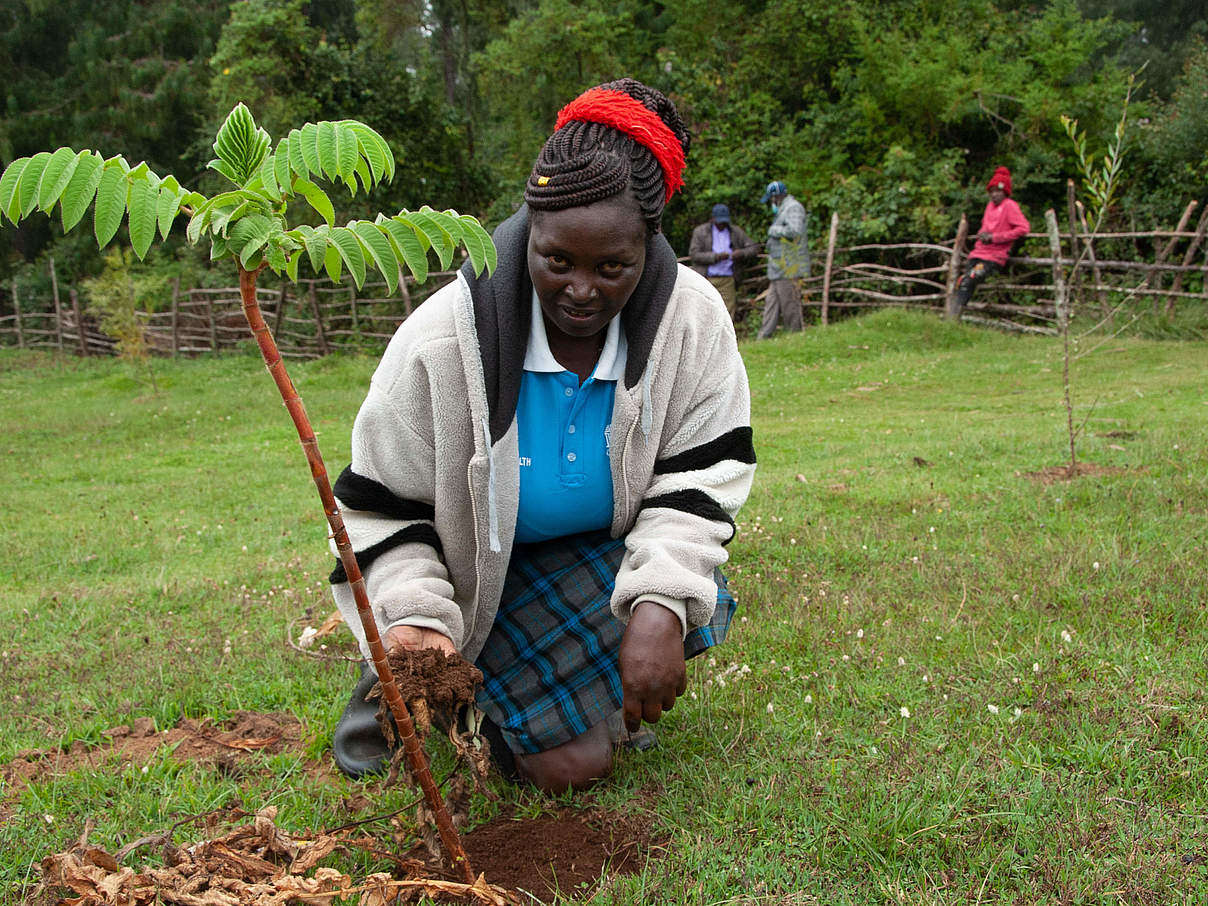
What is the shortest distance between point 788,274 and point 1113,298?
4.04 m

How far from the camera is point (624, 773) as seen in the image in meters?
2.55

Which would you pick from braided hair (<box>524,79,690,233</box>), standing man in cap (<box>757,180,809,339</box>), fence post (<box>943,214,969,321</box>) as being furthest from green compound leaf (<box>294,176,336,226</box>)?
fence post (<box>943,214,969,321</box>)

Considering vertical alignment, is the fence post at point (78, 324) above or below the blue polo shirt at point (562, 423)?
below

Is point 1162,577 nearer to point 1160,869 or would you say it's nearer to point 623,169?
point 1160,869

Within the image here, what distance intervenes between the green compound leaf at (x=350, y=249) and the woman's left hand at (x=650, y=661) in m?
1.09

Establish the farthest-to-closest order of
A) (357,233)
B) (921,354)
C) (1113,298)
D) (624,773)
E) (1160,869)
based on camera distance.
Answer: (1113,298), (921,354), (624,773), (1160,869), (357,233)

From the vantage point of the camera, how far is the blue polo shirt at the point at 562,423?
2398 millimetres

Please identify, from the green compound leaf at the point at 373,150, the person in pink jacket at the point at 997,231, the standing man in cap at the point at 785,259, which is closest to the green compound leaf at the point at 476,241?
the green compound leaf at the point at 373,150

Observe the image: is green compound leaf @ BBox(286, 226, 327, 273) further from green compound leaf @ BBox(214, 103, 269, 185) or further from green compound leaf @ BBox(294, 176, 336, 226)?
green compound leaf @ BBox(214, 103, 269, 185)

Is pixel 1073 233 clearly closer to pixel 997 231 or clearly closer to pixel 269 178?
pixel 997 231

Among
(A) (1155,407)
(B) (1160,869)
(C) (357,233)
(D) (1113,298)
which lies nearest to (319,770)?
(C) (357,233)

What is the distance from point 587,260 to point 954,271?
1234cm

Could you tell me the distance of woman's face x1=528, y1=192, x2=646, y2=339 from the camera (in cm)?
210

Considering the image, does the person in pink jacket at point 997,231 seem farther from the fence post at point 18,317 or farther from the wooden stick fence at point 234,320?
the fence post at point 18,317
